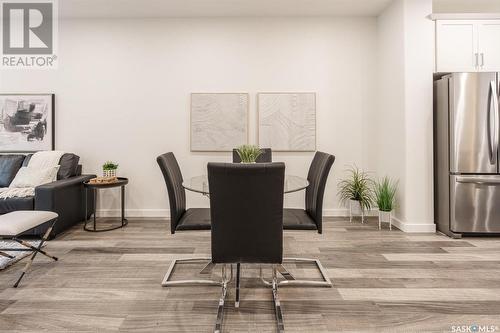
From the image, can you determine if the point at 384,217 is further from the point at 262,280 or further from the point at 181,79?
the point at 181,79

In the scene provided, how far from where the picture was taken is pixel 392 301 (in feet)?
6.79

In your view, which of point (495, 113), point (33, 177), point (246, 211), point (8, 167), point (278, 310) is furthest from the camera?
point (8, 167)

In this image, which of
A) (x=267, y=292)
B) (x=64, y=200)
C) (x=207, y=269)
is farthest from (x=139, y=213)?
(x=267, y=292)

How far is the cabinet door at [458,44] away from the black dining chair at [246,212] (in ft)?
10.6

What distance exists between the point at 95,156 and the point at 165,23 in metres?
2.19

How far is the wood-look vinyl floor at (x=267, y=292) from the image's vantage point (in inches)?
72.6

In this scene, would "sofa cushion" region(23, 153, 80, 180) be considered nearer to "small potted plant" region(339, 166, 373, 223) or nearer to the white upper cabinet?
"small potted plant" region(339, 166, 373, 223)

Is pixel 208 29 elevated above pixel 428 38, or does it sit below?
above

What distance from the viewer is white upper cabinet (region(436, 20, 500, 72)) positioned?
360 cm

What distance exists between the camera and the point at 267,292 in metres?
2.23

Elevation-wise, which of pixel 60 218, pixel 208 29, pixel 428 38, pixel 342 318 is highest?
pixel 208 29

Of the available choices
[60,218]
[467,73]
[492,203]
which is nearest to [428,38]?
[467,73]

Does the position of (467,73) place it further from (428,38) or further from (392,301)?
(392,301)

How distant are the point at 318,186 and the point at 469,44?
9.51ft
